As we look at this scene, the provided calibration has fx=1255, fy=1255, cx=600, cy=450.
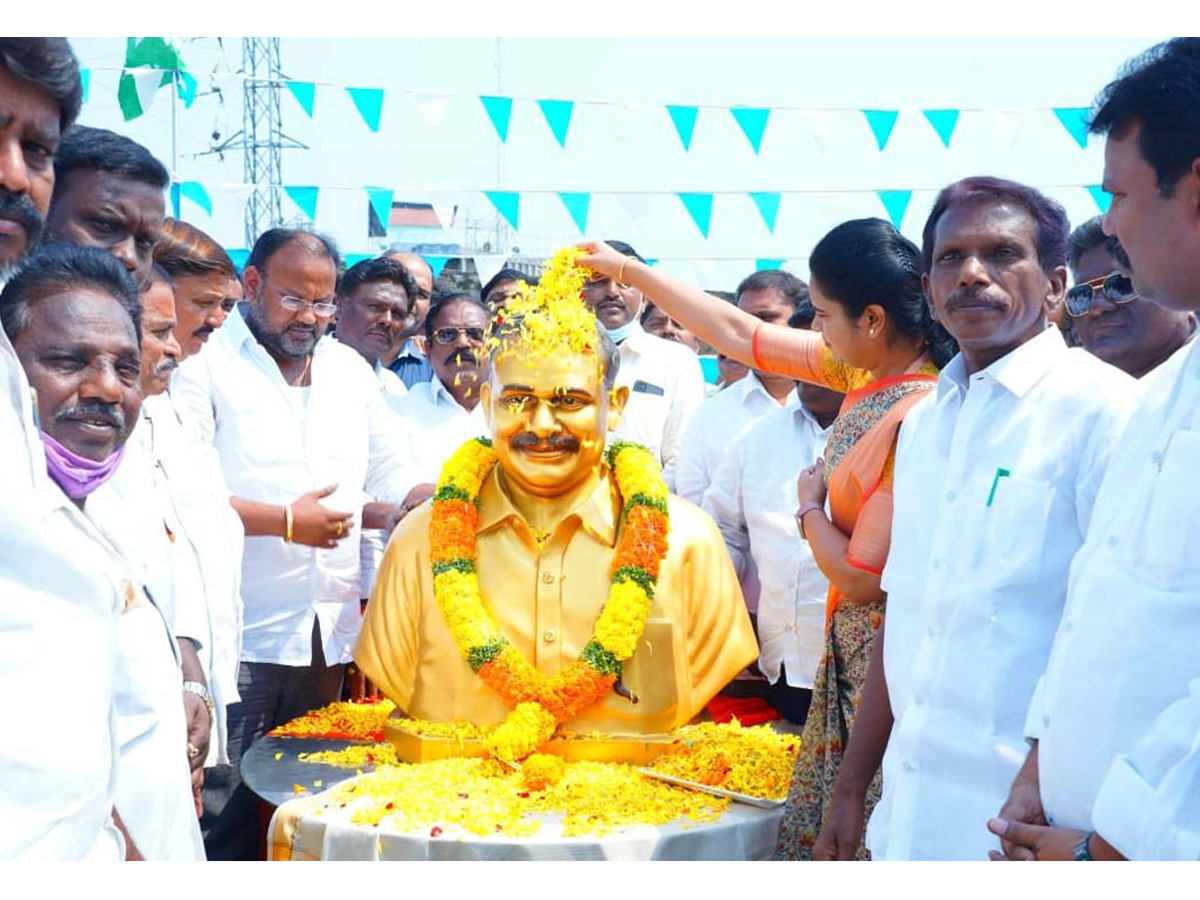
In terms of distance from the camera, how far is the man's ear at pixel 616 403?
410 centimetres

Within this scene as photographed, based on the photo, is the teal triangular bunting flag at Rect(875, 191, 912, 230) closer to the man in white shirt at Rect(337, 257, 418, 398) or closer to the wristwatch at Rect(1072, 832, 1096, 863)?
the man in white shirt at Rect(337, 257, 418, 398)

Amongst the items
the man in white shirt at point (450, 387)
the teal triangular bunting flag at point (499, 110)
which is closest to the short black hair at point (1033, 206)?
the man in white shirt at point (450, 387)

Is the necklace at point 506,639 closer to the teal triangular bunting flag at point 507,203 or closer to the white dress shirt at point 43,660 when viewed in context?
the white dress shirt at point 43,660

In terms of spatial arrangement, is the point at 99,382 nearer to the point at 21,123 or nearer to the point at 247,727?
the point at 21,123

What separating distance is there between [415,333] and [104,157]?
4846 mm

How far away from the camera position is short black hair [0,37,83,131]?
198cm

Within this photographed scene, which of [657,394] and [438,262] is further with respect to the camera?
[438,262]

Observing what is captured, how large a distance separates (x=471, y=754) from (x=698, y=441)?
2.47m

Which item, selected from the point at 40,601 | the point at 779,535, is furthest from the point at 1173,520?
the point at 779,535

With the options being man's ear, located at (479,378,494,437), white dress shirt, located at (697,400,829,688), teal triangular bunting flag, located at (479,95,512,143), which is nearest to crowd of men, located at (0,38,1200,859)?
white dress shirt, located at (697,400,829,688)

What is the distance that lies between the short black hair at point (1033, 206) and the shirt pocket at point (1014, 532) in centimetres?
59

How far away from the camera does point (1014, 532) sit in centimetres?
266

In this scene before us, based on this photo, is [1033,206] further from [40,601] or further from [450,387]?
[450,387]

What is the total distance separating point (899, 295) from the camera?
349 cm
